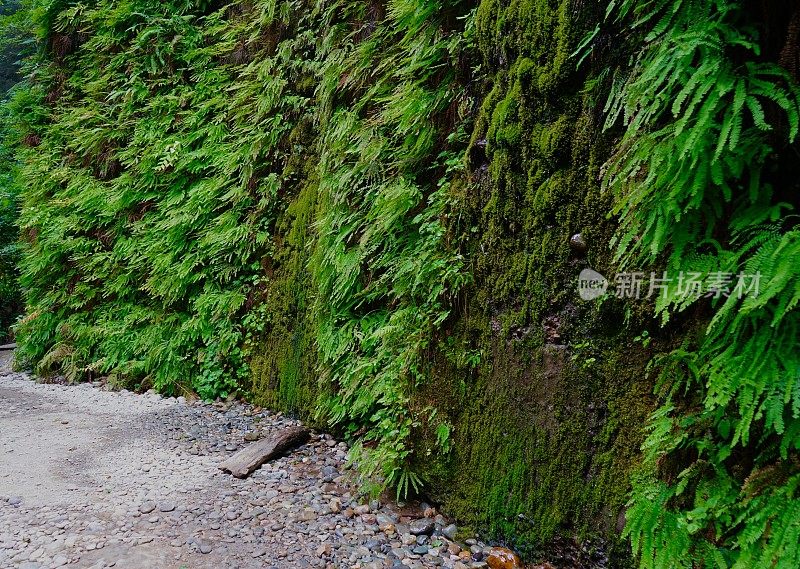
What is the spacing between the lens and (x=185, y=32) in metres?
6.93

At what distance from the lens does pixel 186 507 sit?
128 inches

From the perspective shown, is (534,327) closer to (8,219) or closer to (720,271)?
(720,271)

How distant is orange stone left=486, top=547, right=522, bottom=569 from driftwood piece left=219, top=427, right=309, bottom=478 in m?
2.01

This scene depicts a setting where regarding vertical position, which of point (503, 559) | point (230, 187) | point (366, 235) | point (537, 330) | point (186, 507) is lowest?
point (186, 507)

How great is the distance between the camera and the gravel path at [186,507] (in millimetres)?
2730

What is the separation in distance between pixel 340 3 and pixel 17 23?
27.9 feet

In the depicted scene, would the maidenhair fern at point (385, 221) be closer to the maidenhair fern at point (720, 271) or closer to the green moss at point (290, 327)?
the green moss at point (290, 327)

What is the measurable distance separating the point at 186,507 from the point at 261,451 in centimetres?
81

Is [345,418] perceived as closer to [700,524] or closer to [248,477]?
[248,477]

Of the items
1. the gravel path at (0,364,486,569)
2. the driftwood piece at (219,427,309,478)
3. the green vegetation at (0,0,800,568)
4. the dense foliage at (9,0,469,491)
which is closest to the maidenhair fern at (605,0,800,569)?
the green vegetation at (0,0,800,568)

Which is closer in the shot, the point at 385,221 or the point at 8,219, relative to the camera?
the point at 385,221

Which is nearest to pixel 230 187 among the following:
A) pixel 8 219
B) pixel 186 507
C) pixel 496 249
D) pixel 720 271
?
pixel 186 507

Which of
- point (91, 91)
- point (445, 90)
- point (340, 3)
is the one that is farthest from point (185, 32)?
point (445, 90)

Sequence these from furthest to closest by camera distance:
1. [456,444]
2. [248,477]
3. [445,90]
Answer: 1. [248,477]
2. [445,90]
3. [456,444]
